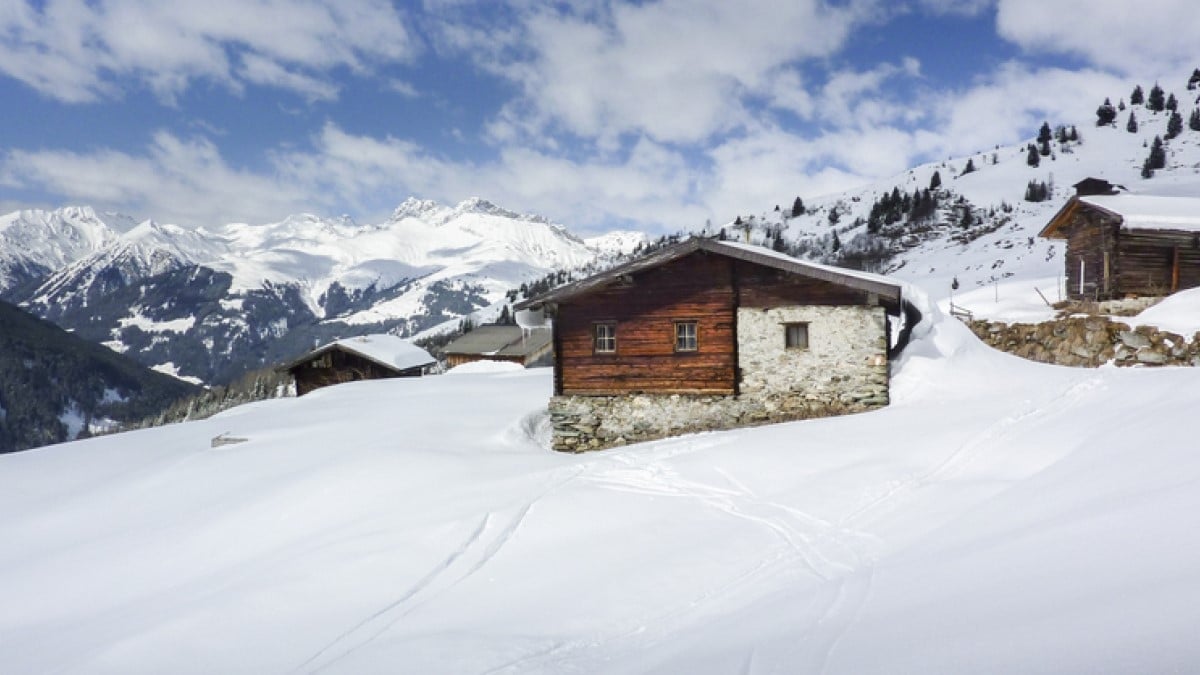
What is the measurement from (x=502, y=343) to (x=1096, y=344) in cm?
4623

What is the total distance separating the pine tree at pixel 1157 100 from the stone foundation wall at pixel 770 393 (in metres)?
91.7

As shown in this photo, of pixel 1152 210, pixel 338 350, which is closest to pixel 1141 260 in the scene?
pixel 1152 210

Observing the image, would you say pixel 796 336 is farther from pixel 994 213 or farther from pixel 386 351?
pixel 994 213

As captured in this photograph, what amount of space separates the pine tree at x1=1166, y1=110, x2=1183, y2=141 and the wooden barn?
57.6m

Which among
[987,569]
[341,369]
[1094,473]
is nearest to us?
[987,569]

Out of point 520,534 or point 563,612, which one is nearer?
point 563,612

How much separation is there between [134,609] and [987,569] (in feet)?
33.0

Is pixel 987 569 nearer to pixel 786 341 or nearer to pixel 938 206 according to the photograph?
pixel 786 341

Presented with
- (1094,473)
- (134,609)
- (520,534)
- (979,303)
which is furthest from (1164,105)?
(134,609)

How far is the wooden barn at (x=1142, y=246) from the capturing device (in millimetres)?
21641

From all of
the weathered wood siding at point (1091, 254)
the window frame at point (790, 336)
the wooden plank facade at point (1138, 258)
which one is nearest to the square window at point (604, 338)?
the window frame at point (790, 336)

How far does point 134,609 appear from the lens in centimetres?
754

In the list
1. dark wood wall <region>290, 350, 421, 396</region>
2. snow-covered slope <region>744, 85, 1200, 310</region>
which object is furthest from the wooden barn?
dark wood wall <region>290, 350, 421, 396</region>

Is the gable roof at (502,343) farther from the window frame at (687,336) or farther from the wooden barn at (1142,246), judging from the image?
the wooden barn at (1142,246)
